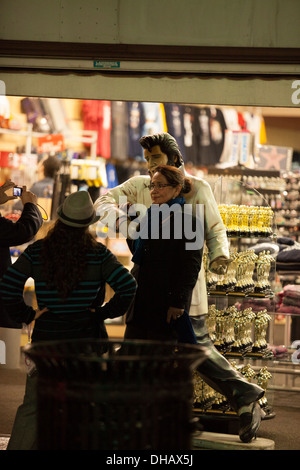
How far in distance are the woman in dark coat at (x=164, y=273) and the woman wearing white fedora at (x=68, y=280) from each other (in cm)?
54

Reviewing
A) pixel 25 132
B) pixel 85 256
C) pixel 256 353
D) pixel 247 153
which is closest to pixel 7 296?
pixel 85 256

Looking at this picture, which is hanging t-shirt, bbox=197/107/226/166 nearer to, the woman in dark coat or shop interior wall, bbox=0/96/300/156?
shop interior wall, bbox=0/96/300/156

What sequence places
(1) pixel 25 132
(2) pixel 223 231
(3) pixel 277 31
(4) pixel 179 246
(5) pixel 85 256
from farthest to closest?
(1) pixel 25 132 → (3) pixel 277 31 → (2) pixel 223 231 → (4) pixel 179 246 → (5) pixel 85 256

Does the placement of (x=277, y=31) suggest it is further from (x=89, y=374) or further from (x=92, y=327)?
(x=89, y=374)

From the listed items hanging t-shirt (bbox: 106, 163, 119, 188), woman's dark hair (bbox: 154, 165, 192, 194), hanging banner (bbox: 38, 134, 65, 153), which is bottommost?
woman's dark hair (bbox: 154, 165, 192, 194)

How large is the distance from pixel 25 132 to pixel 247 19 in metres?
4.05

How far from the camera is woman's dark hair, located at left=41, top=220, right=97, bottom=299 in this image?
358 cm

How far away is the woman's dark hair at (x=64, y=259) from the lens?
Result: 3.58 metres

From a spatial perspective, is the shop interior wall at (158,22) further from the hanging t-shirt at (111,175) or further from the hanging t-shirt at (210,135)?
the hanging t-shirt at (210,135)

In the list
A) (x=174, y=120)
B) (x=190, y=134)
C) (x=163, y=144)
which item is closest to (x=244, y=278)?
(x=163, y=144)

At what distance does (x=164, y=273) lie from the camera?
4.23 m

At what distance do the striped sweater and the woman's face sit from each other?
0.80 m

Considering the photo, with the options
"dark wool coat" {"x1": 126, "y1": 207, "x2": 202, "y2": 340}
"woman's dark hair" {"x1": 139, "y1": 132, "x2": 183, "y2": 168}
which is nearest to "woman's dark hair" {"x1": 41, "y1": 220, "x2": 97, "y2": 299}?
"dark wool coat" {"x1": 126, "y1": 207, "x2": 202, "y2": 340}

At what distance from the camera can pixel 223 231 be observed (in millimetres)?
4824
